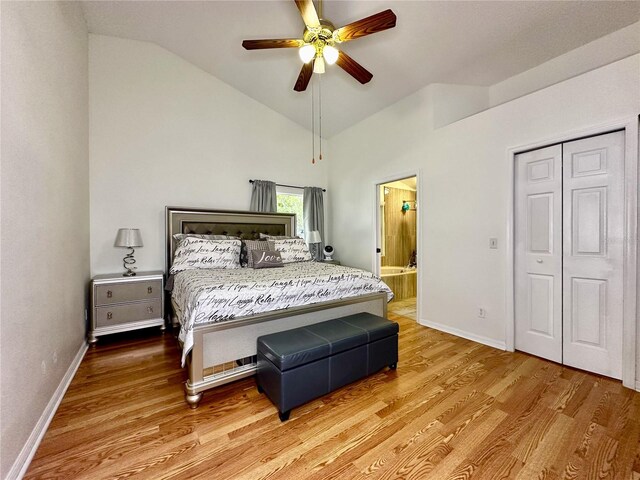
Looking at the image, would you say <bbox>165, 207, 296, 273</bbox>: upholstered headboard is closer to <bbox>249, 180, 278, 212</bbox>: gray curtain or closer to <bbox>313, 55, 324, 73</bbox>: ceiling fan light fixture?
<bbox>249, 180, 278, 212</bbox>: gray curtain

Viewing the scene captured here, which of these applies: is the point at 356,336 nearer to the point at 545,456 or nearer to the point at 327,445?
the point at 327,445

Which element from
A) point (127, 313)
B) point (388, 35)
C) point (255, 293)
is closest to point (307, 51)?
point (388, 35)

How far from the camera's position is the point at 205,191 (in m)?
3.98

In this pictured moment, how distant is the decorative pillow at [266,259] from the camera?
10.5ft

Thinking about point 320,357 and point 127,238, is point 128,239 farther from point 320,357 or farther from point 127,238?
point 320,357

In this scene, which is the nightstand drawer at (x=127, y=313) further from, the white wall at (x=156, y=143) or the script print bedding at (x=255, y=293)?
the script print bedding at (x=255, y=293)

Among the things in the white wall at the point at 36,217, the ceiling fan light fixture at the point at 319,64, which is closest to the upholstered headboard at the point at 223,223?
the white wall at the point at 36,217

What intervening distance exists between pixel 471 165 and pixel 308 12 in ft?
7.54

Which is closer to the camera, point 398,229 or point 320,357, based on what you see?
point 320,357

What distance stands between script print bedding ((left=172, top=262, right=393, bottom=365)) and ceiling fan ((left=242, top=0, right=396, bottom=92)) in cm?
188

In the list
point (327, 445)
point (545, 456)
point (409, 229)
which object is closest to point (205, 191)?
point (327, 445)

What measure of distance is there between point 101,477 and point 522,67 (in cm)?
500

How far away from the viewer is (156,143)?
3.61m

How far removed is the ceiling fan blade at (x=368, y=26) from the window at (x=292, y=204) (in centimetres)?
292
